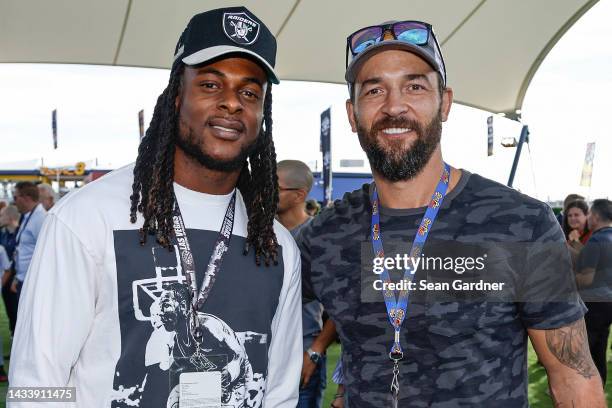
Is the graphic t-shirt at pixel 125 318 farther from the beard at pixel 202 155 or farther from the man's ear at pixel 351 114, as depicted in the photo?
the man's ear at pixel 351 114

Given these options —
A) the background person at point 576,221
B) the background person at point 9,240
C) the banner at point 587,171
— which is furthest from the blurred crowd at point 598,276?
the banner at point 587,171

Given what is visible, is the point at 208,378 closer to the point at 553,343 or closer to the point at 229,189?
the point at 229,189

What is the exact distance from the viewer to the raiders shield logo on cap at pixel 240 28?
1.71m

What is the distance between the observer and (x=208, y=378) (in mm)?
1492

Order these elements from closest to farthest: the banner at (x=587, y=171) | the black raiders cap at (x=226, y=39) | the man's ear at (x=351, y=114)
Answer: the black raiders cap at (x=226, y=39)
the man's ear at (x=351, y=114)
the banner at (x=587, y=171)

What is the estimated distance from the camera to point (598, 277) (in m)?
4.76

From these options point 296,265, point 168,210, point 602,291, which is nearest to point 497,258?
point 296,265

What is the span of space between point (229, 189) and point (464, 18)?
6.26m

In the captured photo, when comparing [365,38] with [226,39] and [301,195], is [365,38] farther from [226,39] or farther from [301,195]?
[301,195]

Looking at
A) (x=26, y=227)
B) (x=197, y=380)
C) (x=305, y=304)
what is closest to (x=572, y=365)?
(x=197, y=380)

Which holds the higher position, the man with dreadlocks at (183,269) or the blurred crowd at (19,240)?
the blurred crowd at (19,240)

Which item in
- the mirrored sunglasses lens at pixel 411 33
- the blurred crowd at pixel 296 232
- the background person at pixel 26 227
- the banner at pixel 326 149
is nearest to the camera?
the mirrored sunglasses lens at pixel 411 33

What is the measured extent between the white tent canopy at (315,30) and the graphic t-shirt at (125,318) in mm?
5699

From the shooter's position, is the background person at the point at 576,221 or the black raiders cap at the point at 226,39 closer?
the black raiders cap at the point at 226,39
